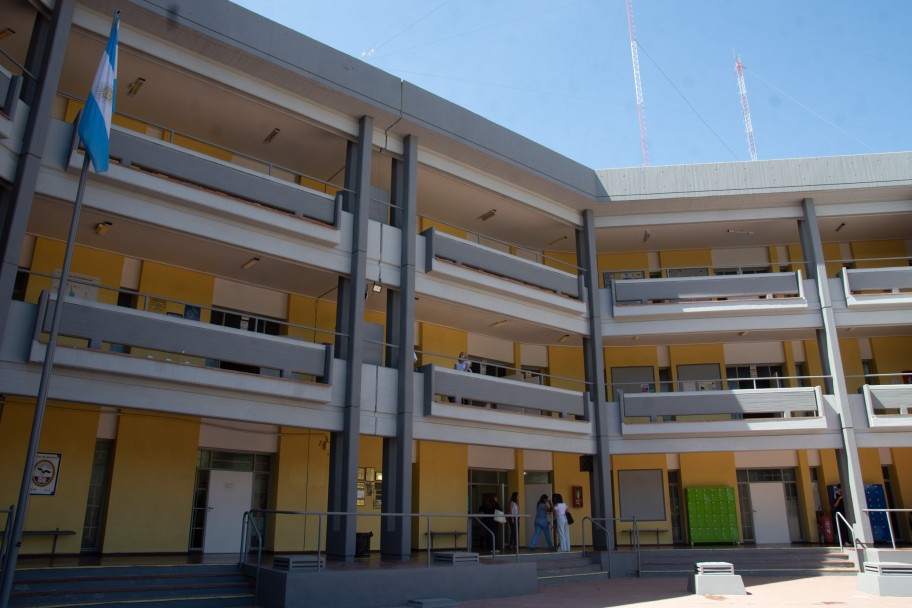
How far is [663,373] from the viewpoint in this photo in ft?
79.9

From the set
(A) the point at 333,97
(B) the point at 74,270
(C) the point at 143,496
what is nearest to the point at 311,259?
(A) the point at 333,97

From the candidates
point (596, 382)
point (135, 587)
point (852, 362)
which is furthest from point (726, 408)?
point (135, 587)

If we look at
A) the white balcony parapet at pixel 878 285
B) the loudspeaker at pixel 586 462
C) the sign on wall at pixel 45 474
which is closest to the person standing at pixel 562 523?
the loudspeaker at pixel 586 462

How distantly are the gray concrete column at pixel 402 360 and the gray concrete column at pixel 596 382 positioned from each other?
615 centimetres

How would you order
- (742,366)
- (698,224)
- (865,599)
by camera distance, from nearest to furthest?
(865,599), (698,224), (742,366)

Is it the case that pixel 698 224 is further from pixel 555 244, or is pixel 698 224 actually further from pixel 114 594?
pixel 114 594

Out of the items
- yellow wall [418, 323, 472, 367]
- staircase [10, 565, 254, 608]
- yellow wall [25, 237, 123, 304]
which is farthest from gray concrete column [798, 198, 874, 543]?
yellow wall [25, 237, 123, 304]

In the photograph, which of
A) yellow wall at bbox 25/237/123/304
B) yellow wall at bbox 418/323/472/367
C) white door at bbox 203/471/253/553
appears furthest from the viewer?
yellow wall at bbox 418/323/472/367

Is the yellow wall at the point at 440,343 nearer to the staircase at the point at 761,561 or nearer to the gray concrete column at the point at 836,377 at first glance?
the staircase at the point at 761,561

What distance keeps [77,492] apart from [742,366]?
64.9ft

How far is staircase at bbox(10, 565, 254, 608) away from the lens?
1104cm

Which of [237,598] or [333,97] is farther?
[333,97]

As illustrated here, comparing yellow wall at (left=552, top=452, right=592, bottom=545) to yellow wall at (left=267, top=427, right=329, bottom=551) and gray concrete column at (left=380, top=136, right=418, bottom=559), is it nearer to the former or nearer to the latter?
yellow wall at (left=267, top=427, right=329, bottom=551)

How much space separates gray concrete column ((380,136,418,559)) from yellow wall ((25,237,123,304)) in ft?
20.2
